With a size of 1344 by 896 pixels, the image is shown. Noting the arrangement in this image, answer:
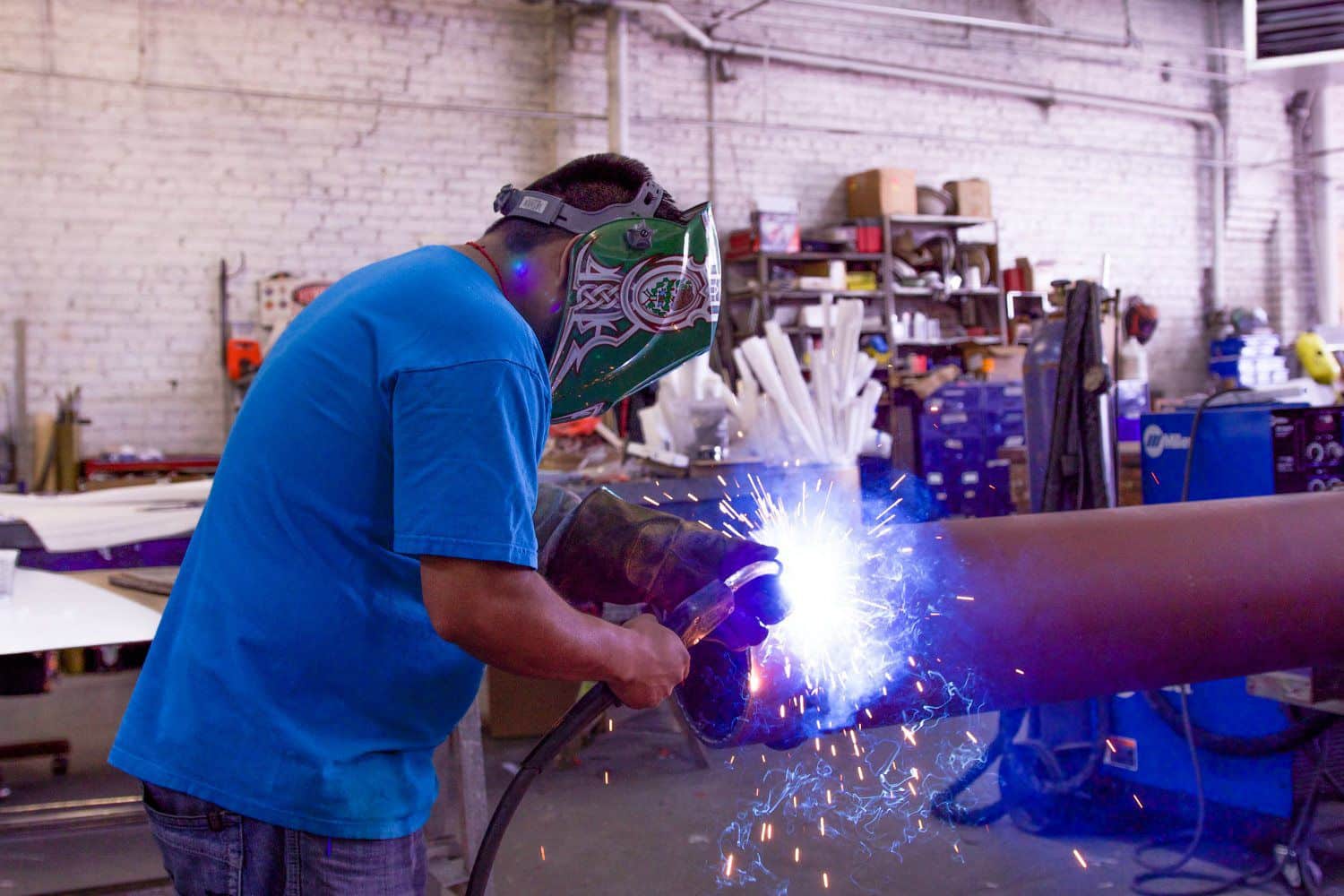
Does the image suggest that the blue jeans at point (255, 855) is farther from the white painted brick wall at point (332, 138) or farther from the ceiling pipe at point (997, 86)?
the ceiling pipe at point (997, 86)

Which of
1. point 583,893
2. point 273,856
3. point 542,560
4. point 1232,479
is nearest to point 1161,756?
point 1232,479

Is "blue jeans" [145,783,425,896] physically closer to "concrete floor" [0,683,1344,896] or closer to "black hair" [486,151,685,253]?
"black hair" [486,151,685,253]

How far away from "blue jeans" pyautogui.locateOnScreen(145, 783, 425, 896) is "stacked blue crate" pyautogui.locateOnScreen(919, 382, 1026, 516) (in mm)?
8087

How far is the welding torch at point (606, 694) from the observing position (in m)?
1.29

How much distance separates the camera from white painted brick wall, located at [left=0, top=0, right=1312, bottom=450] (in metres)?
7.49

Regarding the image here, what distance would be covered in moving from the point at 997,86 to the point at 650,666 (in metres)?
10.6

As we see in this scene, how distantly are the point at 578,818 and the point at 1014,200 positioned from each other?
28.7ft

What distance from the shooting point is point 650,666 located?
125cm

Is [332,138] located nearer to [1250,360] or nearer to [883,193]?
[883,193]

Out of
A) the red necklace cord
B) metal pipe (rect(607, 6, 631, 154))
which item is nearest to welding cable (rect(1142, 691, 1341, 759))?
the red necklace cord

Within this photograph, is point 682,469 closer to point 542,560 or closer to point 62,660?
point 542,560

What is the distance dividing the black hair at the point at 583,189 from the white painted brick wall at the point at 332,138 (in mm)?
6949

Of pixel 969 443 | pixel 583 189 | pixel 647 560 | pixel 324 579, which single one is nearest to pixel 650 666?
pixel 647 560

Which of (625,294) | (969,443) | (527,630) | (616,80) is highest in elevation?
(616,80)
